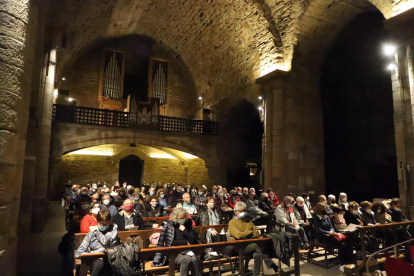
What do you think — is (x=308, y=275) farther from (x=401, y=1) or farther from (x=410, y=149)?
(x=401, y=1)

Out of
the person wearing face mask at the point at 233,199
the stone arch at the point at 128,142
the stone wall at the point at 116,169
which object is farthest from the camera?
the stone wall at the point at 116,169

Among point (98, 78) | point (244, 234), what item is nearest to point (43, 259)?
point (244, 234)

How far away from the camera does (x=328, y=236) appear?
4.57 metres

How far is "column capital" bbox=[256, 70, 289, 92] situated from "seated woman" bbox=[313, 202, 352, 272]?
6.22m

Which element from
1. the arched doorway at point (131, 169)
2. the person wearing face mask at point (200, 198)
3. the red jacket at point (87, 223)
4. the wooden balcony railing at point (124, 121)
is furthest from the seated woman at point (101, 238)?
the arched doorway at point (131, 169)

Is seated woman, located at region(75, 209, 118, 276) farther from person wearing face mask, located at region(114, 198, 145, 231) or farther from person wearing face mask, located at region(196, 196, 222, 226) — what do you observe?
person wearing face mask, located at region(196, 196, 222, 226)

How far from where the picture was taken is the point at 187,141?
14102 mm

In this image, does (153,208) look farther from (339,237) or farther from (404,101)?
(404,101)

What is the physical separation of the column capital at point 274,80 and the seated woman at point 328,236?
6.22 meters

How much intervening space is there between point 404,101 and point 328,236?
14.0 ft

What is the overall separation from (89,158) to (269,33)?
10771 millimetres

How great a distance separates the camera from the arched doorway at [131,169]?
633 inches

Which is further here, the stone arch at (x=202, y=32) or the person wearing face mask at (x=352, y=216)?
the stone arch at (x=202, y=32)

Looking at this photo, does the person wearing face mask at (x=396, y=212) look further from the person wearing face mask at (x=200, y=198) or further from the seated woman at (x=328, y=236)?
the person wearing face mask at (x=200, y=198)
